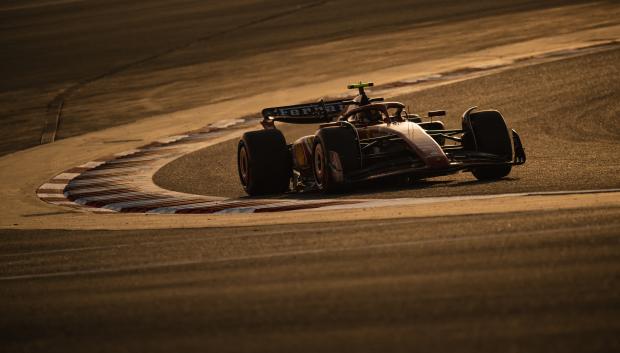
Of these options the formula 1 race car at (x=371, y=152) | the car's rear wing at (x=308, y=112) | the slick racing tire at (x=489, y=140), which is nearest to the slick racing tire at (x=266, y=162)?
the formula 1 race car at (x=371, y=152)

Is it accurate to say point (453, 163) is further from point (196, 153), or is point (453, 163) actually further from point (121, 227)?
point (196, 153)

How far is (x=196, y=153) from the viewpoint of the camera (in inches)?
731

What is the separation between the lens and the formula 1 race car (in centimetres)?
1191

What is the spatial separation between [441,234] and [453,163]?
13.8ft

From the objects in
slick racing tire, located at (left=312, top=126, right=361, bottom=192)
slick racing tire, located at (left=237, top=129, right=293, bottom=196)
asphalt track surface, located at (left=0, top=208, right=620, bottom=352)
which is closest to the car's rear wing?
slick racing tire, located at (left=237, top=129, right=293, bottom=196)

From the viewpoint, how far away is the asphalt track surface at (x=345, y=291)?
518cm

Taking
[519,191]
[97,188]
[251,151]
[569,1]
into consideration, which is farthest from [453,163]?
[569,1]

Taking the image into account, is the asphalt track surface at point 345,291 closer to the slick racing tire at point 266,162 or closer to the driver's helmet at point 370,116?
the driver's helmet at point 370,116

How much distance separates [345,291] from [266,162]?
24.1ft

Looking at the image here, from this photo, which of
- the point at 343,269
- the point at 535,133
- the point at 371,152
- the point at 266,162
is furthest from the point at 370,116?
→ the point at 343,269

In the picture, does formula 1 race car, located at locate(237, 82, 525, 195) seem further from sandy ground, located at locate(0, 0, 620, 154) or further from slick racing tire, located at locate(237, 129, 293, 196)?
sandy ground, located at locate(0, 0, 620, 154)

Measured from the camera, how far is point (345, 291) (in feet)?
20.1

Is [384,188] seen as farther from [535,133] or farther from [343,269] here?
[343,269]

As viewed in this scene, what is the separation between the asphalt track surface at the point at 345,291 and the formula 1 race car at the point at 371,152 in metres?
3.18
